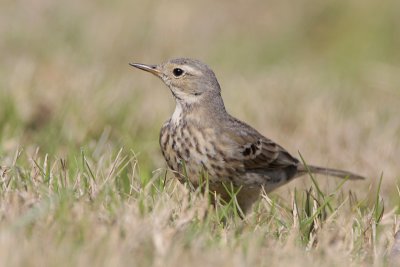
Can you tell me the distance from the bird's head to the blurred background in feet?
1.82

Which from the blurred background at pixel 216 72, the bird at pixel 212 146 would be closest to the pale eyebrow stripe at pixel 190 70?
the bird at pixel 212 146

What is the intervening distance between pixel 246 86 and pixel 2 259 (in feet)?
19.6

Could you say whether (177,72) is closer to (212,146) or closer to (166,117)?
(212,146)

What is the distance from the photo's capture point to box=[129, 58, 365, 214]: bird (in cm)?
576

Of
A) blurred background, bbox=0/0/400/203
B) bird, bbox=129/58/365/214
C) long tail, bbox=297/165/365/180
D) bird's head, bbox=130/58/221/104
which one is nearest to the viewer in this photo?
bird, bbox=129/58/365/214

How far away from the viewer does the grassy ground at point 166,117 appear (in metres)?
4.11

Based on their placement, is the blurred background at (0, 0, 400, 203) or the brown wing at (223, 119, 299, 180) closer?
the brown wing at (223, 119, 299, 180)

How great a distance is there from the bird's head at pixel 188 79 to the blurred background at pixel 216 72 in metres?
0.56

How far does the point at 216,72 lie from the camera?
1107 cm

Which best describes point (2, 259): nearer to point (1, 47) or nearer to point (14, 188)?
point (14, 188)

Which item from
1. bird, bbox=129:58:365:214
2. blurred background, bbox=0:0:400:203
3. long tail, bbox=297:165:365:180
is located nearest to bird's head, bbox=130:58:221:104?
bird, bbox=129:58:365:214

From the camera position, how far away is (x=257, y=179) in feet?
20.2

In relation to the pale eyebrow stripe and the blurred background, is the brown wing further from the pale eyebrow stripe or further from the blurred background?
the blurred background

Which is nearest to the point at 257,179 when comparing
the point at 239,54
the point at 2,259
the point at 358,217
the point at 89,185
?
the point at 358,217
